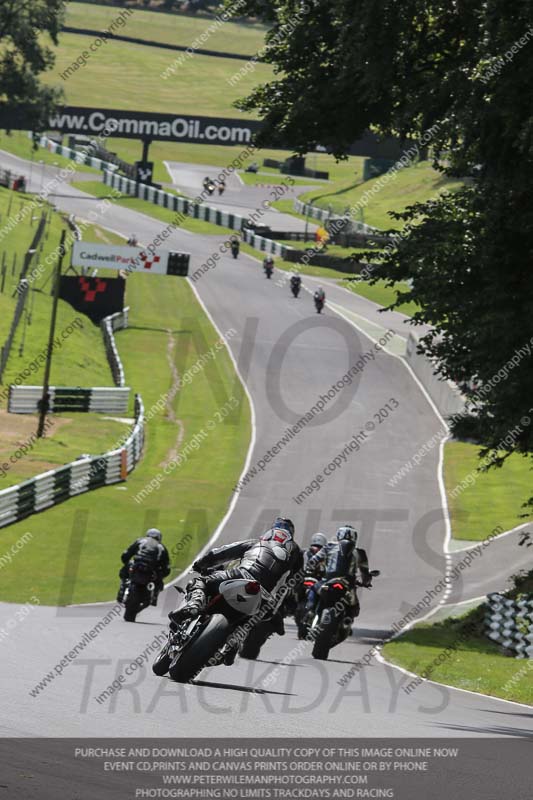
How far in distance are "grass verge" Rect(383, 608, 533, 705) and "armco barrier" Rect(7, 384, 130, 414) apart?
23.0 metres

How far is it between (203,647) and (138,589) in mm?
7605

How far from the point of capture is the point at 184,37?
16375 centimetres

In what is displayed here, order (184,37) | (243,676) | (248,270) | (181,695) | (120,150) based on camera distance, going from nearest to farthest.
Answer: (181,695) → (243,676) → (248,270) → (120,150) → (184,37)

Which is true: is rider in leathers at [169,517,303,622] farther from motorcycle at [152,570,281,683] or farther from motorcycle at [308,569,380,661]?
motorcycle at [308,569,380,661]

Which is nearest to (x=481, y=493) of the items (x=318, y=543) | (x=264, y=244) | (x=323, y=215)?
(x=318, y=543)

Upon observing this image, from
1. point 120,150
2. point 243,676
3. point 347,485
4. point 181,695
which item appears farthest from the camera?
Result: point 120,150

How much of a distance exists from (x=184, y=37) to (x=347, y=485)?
135520 mm

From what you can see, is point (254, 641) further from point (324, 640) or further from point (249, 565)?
Result: point (249, 565)

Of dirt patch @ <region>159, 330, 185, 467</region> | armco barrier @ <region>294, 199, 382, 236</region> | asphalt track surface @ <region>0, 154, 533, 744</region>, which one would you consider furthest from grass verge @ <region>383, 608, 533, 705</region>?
armco barrier @ <region>294, 199, 382, 236</region>

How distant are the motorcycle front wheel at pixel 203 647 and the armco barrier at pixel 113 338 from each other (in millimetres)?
37191
